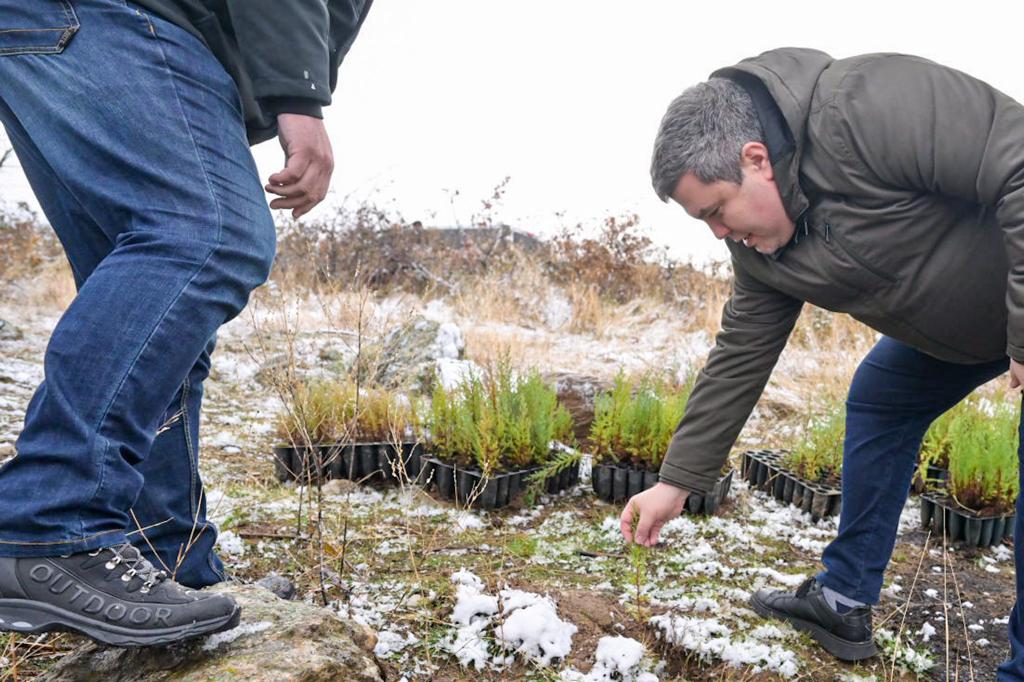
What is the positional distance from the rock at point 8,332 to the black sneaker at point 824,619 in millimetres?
6578

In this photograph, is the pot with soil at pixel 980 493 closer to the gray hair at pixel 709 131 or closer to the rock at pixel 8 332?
the gray hair at pixel 709 131

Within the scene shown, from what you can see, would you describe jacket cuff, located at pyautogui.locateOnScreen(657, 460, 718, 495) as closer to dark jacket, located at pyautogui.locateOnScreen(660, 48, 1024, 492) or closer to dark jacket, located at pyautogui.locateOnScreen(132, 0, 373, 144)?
dark jacket, located at pyautogui.locateOnScreen(660, 48, 1024, 492)

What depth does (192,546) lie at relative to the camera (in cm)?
173

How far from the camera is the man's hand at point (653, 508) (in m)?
1.96

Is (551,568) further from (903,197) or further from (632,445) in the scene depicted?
(903,197)

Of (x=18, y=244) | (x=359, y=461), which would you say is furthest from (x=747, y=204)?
(x=18, y=244)

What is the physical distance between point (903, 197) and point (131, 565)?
1796 millimetres

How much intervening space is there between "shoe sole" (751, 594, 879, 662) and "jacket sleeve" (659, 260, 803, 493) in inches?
24.1

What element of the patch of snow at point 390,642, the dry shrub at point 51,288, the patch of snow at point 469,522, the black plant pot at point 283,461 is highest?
the patch of snow at point 390,642

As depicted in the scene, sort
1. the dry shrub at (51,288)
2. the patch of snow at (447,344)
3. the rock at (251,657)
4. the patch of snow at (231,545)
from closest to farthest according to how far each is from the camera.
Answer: the rock at (251,657) < the patch of snow at (231,545) < the patch of snow at (447,344) < the dry shrub at (51,288)

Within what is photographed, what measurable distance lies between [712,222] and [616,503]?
1.92m

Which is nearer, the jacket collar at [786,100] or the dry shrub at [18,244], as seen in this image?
the jacket collar at [786,100]

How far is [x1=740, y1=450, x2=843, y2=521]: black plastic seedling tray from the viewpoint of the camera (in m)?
3.26

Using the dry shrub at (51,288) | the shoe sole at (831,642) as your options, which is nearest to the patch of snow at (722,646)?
the shoe sole at (831,642)
